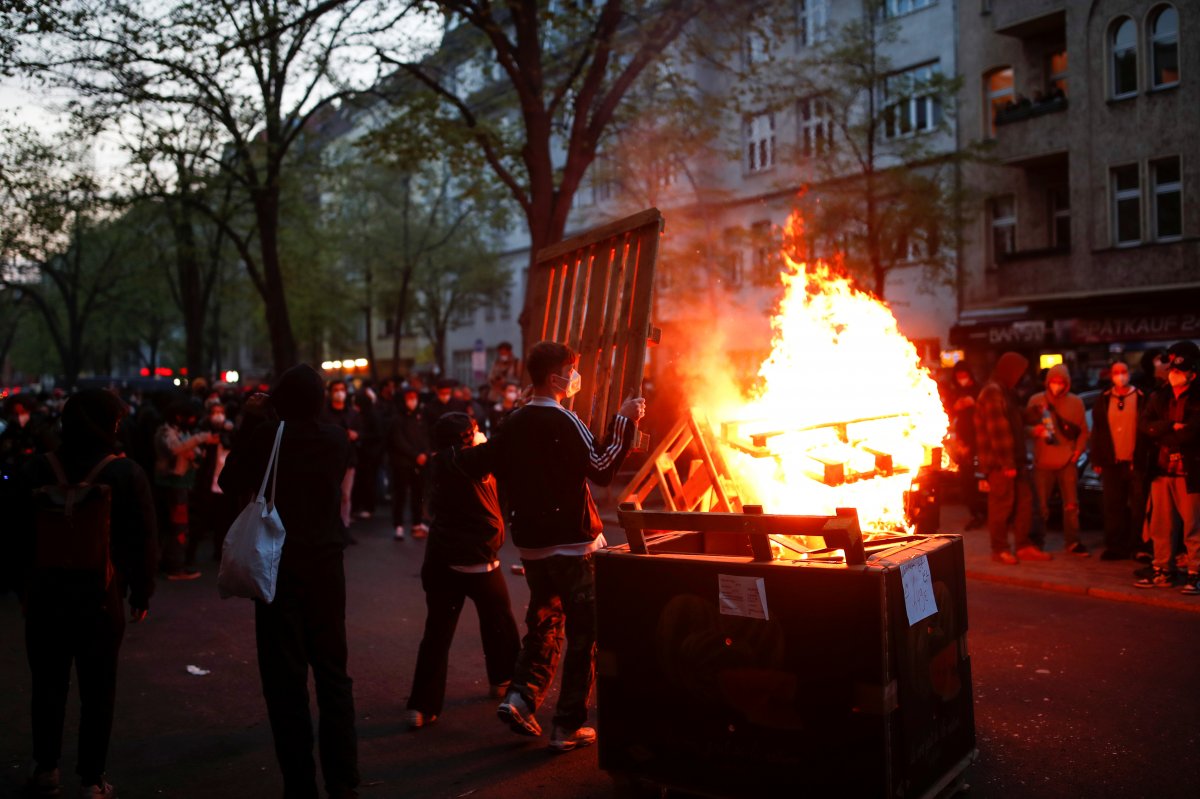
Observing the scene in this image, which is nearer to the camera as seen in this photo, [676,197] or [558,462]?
[558,462]

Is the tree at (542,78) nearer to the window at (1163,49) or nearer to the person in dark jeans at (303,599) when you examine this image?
the window at (1163,49)

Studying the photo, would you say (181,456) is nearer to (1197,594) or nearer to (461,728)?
(461,728)

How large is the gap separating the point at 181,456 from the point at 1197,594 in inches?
391

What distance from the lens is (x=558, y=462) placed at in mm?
5355

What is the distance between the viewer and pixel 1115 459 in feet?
34.9

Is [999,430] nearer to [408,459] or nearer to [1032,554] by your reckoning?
[1032,554]

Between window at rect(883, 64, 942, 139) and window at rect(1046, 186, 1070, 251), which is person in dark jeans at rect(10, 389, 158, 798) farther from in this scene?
window at rect(1046, 186, 1070, 251)

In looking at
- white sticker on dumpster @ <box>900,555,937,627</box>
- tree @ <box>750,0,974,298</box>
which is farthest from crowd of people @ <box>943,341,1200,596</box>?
tree @ <box>750,0,974,298</box>

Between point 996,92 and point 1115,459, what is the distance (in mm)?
20480

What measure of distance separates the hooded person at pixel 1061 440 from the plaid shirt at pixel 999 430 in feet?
2.17

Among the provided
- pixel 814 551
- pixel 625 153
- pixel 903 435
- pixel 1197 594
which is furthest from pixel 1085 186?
pixel 814 551

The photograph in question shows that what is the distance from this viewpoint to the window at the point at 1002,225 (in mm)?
28141

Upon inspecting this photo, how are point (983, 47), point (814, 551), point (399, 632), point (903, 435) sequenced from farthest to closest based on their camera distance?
point (983, 47) < point (399, 632) < point (903, 435) < point (814, 551)

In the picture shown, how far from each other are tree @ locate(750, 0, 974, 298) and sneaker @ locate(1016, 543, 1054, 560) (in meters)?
14.5
